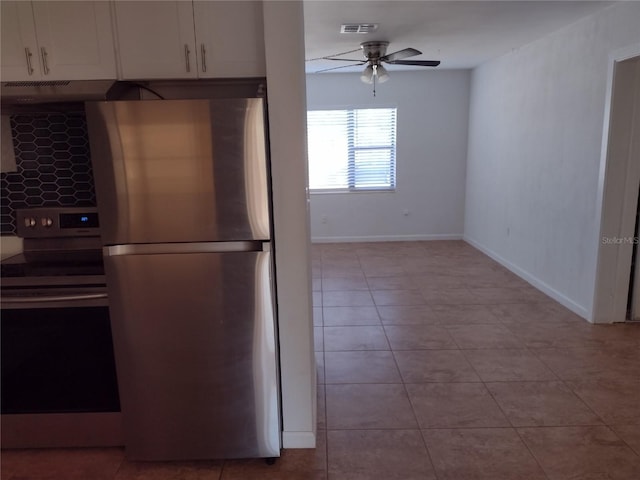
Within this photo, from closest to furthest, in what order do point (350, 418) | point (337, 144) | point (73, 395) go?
point (73, 395) → point (350, 418) → point (337, 144)

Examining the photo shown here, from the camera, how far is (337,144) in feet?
21.1

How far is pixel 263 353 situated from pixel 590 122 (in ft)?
10.6

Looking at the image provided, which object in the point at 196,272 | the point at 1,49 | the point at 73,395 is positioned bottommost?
the point at 73,395

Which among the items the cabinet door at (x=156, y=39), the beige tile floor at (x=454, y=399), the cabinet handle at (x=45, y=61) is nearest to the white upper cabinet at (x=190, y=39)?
the cabinet door at (x=156, y=39)

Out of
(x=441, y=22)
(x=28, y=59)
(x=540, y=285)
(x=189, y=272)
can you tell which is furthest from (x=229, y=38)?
(x=540, y=285)

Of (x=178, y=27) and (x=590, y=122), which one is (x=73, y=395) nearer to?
(x=178, y=27)

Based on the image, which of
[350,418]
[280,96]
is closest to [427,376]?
[350,418]

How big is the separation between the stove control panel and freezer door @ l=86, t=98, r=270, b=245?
64cm

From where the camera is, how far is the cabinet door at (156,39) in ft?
6.43

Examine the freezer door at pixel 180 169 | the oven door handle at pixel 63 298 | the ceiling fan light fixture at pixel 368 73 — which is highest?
the ceiling fan light fixture at pixel 368 73

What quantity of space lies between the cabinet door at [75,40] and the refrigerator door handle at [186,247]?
84 cm

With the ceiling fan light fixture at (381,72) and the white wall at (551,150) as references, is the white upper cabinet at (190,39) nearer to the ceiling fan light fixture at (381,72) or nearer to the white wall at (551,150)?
the ceiling fan light fixture at (381,72)

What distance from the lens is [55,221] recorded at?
7.76 feet

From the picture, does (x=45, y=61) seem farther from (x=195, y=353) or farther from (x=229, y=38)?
(x=195, y=353)
